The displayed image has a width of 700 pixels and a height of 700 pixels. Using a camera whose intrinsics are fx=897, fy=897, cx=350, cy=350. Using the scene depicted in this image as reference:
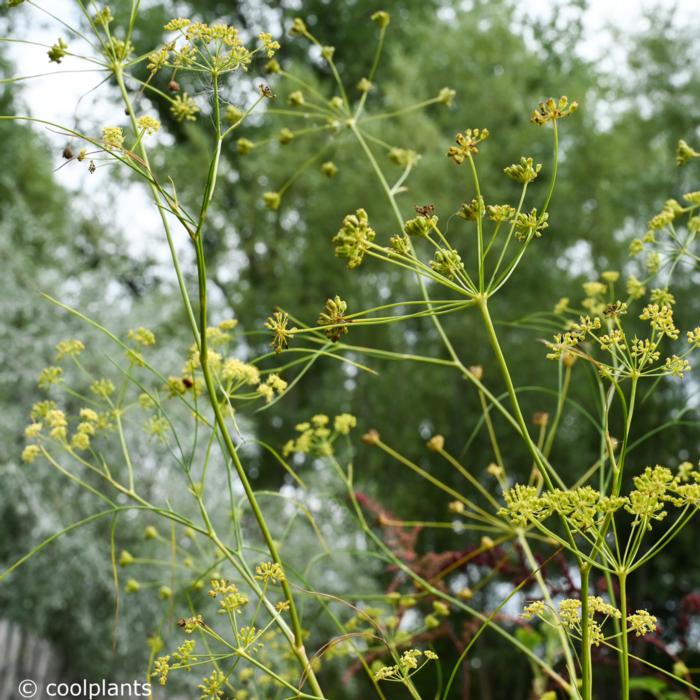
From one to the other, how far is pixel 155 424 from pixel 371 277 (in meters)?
6.06

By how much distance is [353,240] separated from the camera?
1.84 feet

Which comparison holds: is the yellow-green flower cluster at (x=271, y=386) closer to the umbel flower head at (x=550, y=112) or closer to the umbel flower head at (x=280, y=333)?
the umbel flower head at (x=280, y=333)

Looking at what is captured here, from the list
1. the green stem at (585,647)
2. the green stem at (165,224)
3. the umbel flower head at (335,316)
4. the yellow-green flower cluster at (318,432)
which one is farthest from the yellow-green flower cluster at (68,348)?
the green stem at (585,647)

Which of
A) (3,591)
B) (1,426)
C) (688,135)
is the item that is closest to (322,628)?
(3,591)

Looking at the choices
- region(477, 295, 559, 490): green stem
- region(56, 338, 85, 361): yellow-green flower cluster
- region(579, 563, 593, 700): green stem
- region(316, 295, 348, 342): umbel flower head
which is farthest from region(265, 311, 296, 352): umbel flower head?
region(56, 338, 85, 361): yellow-green flower cluster

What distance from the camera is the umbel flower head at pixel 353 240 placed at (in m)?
0.56

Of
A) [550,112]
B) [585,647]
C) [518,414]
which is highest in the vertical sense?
[550,112]

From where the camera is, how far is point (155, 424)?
0.92 m

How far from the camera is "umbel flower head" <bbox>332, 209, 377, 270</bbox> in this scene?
557mm

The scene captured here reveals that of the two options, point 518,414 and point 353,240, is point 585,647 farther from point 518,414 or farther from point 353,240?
point 353,240

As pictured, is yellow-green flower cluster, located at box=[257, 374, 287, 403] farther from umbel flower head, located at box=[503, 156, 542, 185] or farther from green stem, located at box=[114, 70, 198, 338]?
umbel flower head, located at box=[503, 156, 542, 185]

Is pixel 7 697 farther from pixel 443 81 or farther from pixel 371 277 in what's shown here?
pixel 443 81

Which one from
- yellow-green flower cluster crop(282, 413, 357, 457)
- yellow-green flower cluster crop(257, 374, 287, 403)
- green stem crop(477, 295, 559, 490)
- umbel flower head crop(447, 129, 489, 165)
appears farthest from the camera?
yellow-green flower cluster crop(282, 413, 357, 457)

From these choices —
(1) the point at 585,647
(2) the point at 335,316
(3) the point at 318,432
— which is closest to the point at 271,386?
(3) the point at 318,432
